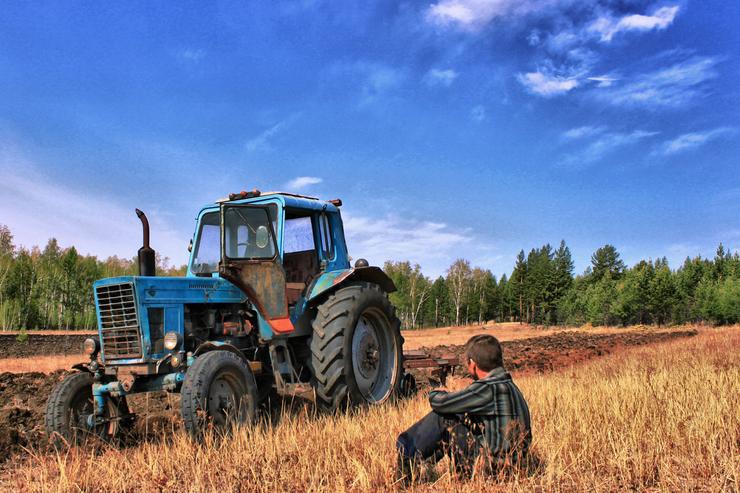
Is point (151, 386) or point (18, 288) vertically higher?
point (18, 288)

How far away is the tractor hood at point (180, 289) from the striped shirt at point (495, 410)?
3.58 meters

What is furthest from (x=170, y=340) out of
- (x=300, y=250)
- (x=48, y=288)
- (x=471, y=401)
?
(x=48, y=288)

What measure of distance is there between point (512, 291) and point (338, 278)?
288 feet

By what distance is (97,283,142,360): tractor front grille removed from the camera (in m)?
6.11

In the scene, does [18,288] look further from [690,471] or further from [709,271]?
[709,271]

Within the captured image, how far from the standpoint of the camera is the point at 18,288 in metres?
54.5

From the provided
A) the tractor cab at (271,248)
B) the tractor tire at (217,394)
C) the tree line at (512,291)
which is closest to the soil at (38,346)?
the tree line at (512,291)

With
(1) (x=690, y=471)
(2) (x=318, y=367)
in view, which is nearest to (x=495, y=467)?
(1) (x=690, y=471)

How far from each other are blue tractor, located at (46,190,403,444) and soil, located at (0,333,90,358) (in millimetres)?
26351

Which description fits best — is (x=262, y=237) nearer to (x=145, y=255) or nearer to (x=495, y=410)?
(x=145, y=255)

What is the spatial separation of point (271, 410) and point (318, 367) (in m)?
0.95

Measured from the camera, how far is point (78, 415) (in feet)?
19.7

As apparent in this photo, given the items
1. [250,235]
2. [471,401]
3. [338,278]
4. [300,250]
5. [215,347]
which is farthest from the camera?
[300,250]

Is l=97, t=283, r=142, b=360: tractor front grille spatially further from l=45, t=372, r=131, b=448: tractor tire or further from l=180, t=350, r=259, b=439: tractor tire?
l=180, t=350, r=259, b=439: tractor tire
